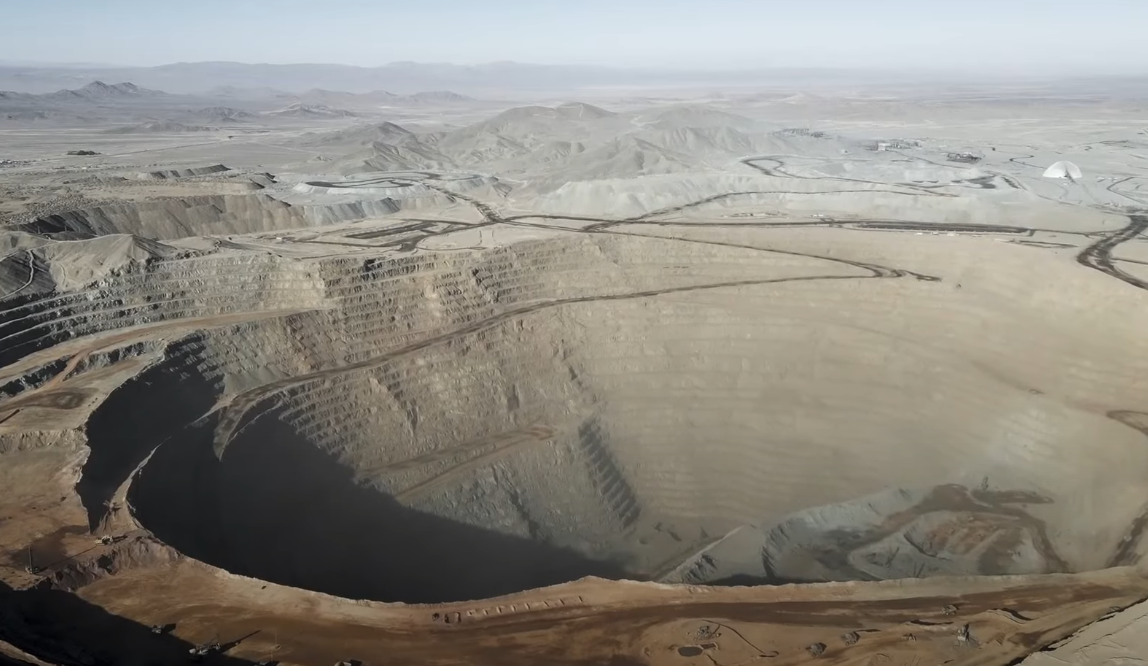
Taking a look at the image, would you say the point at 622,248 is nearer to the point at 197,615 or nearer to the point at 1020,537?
the point at 1020,537

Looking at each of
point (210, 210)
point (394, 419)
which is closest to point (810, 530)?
point (394, 419)

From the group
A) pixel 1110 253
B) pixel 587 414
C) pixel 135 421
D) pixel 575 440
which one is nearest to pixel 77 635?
pixel 135 421

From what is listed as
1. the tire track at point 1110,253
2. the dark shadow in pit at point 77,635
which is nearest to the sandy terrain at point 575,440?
the dark shadow in pit at point 77,635

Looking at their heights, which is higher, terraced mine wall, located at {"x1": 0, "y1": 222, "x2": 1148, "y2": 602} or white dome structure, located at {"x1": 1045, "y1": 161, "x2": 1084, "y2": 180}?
white dome structure, located at {"x1": 1045, "y1": 161, "x2": 1084, "y2": 180}

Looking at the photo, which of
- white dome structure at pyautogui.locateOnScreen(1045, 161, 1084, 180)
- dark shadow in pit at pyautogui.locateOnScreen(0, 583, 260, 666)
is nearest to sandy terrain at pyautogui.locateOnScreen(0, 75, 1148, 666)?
dark shadow in pit at pyautogui.locateOnScreen(0, 583, 260, 666)

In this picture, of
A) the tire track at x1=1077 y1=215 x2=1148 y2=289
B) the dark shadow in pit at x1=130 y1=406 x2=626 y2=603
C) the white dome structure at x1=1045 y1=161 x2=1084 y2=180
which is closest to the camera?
the dark shadow in pit at x1=130 y1=406 x2=626 y2=603

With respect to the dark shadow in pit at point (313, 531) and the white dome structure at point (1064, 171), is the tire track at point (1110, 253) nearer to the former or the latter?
the white dome structure at point (1064, 171)

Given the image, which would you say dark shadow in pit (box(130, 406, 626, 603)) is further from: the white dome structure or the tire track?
the white dome structure

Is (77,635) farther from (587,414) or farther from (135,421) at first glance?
(587,414)
